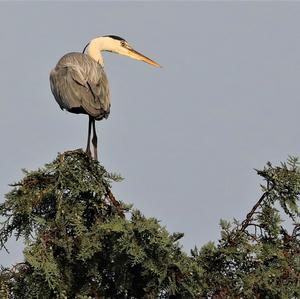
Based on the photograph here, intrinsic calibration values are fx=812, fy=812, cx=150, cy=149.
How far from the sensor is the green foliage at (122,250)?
5.20 metres

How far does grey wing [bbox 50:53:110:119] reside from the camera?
970cm

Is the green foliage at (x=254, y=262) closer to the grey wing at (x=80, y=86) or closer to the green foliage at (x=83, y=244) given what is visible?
the green foliage at (x=83, y=244)

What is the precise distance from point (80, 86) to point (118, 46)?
9.89ft

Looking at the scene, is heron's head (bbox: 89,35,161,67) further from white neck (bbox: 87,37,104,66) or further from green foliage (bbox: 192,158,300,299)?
green foliage (bbox: 192,158,300,299)

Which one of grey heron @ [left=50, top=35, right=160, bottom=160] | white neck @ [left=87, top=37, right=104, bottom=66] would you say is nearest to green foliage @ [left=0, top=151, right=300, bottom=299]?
grey heron @ [left=50, top=35, right=160, bottom=160]

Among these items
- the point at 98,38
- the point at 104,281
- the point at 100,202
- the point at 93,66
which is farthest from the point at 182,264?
the point at 98,38

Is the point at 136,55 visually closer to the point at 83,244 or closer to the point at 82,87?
the point at 82,87

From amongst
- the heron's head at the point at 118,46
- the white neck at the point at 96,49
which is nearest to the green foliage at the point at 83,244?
the white neck at the point at 96,49

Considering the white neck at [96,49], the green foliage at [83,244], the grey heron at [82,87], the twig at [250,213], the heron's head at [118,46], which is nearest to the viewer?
the green foliage at [83,244]

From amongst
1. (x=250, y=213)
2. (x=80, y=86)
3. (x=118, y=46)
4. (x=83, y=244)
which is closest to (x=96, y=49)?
(x=118, y=46)

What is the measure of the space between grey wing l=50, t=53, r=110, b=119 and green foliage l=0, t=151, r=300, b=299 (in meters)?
3.53

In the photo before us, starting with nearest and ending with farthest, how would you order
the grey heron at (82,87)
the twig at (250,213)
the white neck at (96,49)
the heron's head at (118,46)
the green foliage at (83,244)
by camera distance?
1. the green foliage at (83,244)
2. the twig at (250,213)
3. the grey heron at (82,87)
4. the white neck at (96,49)
5. the heron's head at (118,46)

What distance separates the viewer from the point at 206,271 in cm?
558

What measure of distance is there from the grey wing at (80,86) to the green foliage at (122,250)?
353 cm
